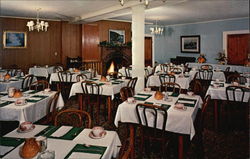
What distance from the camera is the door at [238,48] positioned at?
1011 centimetres

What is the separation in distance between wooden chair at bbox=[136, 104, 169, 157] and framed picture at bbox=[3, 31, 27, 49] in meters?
8.41

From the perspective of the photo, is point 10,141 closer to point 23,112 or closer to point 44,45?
point 23,112

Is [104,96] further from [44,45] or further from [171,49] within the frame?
[171,49]

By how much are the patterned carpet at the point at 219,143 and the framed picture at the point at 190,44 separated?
305 inches

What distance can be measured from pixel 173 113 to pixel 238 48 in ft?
30.2

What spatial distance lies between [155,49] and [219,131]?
950cm

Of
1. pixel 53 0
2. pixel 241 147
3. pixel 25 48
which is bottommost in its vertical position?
pixel 241 147

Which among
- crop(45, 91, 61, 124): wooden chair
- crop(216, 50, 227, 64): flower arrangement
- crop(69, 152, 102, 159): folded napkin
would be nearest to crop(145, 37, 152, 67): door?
crop(216, 50, 227, 64): flower arrangement

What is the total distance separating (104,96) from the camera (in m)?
4.71

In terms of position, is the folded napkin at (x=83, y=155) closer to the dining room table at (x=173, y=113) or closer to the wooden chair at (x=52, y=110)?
the dining room table at (x=173, y=113)

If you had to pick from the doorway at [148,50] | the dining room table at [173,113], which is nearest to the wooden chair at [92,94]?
the dining room table at [173,113]

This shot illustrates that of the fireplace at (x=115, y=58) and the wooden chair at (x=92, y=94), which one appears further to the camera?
the fireplace at (x=115, y=58)

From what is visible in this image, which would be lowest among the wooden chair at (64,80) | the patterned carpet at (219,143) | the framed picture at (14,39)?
the patterned carpet at (219,143)

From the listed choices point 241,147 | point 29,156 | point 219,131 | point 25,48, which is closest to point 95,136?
point 29,156
